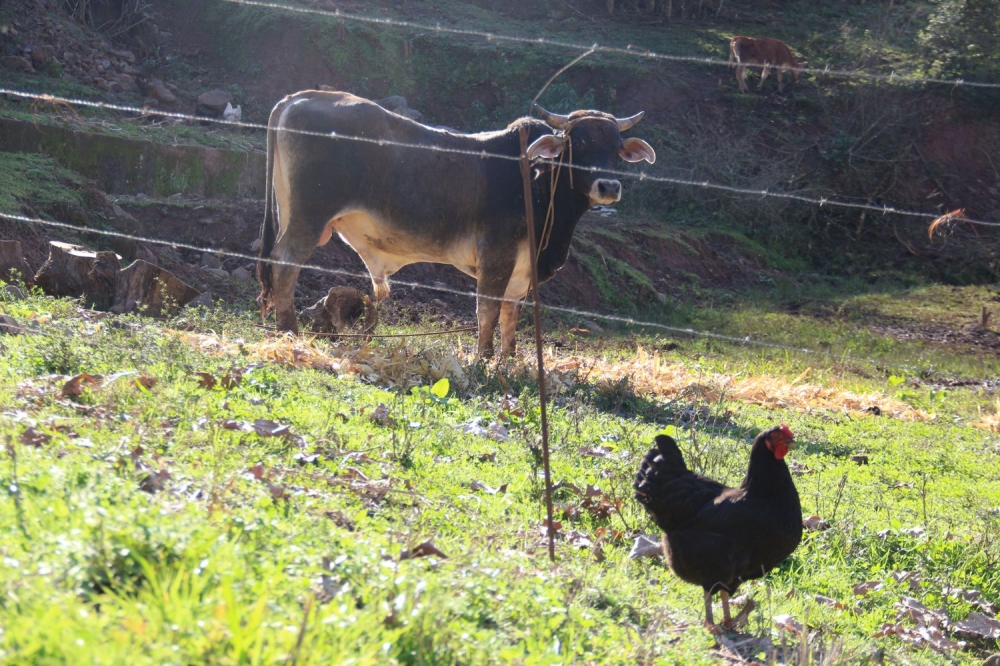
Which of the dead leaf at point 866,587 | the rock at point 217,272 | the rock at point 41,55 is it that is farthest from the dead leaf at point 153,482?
the rock at point 41,55

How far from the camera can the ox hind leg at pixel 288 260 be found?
958 centimetres

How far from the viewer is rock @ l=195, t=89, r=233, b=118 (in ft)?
56.9

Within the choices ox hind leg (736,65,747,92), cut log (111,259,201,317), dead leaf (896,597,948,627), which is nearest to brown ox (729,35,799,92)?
ox hind leg (736,65,747,92)

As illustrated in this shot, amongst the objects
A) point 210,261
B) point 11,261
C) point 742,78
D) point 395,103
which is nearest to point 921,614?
point 11,261

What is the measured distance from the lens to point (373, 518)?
4.62m

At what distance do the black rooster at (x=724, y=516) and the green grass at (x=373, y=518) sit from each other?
25 cm

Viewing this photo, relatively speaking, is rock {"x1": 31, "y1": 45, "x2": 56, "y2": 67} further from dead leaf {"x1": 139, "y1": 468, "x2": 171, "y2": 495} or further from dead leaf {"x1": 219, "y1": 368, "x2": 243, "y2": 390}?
dead leaf {"x1": 139, "y1": 468, "x2": 171, "y2": 495}

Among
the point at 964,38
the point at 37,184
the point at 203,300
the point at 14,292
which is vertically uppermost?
the point at 964,38

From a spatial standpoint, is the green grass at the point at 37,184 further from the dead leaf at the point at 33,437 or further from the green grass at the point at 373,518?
the dead leaf at the point at 33,437

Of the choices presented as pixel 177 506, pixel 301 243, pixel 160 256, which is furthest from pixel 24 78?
pixel 177 506

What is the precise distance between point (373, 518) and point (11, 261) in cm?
718

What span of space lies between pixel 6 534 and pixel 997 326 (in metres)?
16.1

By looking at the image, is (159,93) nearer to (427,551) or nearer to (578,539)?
(578,539)

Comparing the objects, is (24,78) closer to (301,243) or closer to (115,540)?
(301,243)
